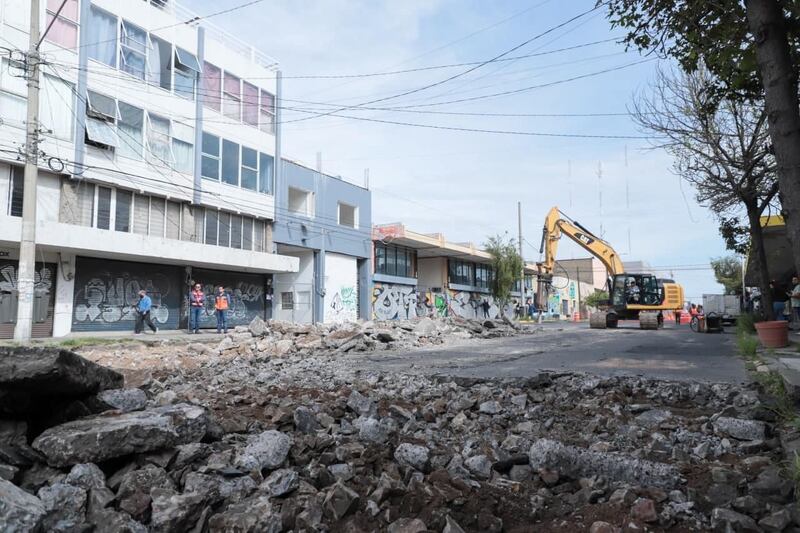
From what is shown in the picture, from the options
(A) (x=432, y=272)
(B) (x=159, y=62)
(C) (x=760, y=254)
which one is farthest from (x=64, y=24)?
(A) (x=432, y=272)

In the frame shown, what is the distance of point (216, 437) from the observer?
3836mm

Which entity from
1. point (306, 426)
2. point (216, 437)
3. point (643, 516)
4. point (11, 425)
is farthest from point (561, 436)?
point (11, 425)

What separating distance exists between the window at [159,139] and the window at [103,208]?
246 centimetres

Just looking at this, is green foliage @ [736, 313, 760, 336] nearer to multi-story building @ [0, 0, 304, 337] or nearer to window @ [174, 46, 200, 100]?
multi-story building @ [0, 0, 304, 337]

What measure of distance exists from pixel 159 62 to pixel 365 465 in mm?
22234

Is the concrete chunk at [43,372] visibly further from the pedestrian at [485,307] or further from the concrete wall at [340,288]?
the pedestrian at [485,307]

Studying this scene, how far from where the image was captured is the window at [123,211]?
18.8 m

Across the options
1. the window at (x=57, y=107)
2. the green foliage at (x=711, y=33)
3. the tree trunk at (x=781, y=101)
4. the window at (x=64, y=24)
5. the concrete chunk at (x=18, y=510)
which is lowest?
the concrete chunk at (x=18, y=510)

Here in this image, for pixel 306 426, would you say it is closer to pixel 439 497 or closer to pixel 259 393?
pixel 439 497

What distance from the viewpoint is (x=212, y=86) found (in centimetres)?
2341

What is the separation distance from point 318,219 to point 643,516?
26893 millimetres

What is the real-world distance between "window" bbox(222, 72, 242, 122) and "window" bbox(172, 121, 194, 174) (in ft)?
9.19

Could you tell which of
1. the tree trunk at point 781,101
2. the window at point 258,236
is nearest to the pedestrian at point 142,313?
the window at point 258,236

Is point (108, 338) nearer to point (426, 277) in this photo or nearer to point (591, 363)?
point (591, 363)
